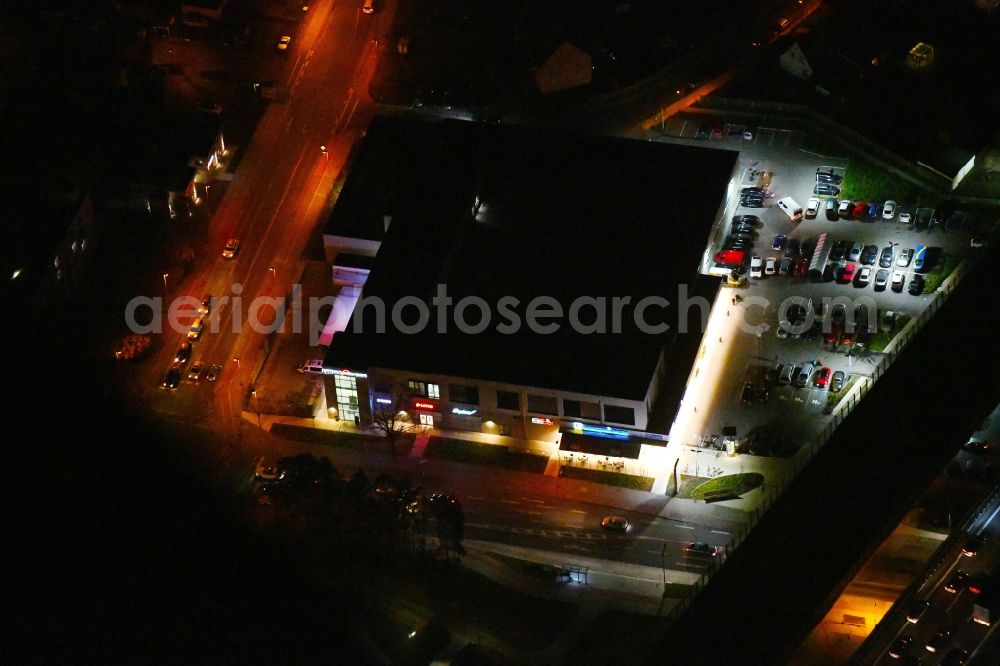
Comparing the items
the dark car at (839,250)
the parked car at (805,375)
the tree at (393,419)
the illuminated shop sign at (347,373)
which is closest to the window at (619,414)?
the parked car at (805,375)

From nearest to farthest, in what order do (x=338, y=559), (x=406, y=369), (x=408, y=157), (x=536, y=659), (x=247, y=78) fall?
(x=536, y=659), (x=338, y=559), (x=406, y=369), (x=408, y=157), (x=247, y=78)

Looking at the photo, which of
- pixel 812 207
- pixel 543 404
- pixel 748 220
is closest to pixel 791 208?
pixel 812 207

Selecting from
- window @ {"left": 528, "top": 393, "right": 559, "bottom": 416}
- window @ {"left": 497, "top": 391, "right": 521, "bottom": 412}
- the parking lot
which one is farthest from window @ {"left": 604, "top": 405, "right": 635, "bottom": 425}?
window @ {"left": 497, "top": 391, "right": 521, "bottom": 412}

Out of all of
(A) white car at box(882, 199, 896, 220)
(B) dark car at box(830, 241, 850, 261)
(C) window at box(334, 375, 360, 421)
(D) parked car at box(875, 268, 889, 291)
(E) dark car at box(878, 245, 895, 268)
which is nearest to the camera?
(C) window at box(334, 375, 360, 421)

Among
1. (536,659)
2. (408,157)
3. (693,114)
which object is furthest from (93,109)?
(536,659)

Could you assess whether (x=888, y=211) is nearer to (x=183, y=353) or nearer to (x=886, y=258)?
(x=886, y=258)

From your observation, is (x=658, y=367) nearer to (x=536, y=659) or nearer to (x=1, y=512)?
(x=536, y=659)

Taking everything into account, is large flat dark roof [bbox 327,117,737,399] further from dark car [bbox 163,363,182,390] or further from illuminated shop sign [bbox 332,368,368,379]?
dark car [bbox 163,363,182,390]
